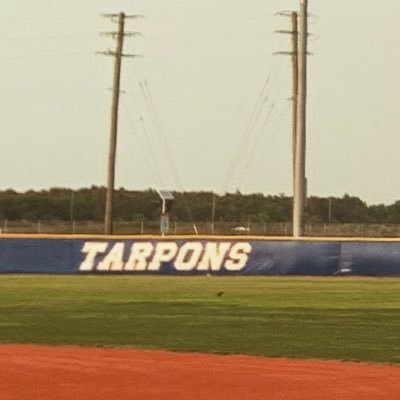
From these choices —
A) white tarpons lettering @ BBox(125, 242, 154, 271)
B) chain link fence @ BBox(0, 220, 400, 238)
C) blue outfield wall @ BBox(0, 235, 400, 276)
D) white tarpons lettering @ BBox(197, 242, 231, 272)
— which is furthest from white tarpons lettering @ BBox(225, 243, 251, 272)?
chain link fence @ BBox(0, 220, 400, 238)

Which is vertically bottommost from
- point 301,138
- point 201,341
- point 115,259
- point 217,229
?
point 201,341

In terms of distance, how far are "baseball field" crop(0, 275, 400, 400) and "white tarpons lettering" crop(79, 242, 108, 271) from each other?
5206mm

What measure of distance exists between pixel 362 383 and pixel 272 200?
83639mm

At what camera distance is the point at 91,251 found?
41.2m

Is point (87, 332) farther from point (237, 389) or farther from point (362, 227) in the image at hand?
point (362, 227)

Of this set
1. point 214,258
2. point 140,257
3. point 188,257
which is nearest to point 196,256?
point 188,257

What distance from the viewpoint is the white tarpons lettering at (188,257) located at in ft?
135

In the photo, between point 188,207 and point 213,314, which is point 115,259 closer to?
point 213,314

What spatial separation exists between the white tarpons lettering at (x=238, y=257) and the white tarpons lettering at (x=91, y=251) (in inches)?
154

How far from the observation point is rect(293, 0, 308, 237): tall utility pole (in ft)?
148

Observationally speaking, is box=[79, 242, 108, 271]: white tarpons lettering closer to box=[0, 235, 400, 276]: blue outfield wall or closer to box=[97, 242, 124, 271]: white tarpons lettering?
box=[0, 235, 400, 276]: blue outfield wall

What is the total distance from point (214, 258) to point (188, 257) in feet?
2.67

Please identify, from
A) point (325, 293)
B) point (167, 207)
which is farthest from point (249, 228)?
point (325, 293)

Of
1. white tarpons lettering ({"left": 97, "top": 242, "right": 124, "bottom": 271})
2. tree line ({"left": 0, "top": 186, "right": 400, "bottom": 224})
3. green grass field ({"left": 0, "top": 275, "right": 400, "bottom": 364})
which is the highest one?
tree line ({"left": 0, "top": 186, "right": 400, "bottom": 224})
